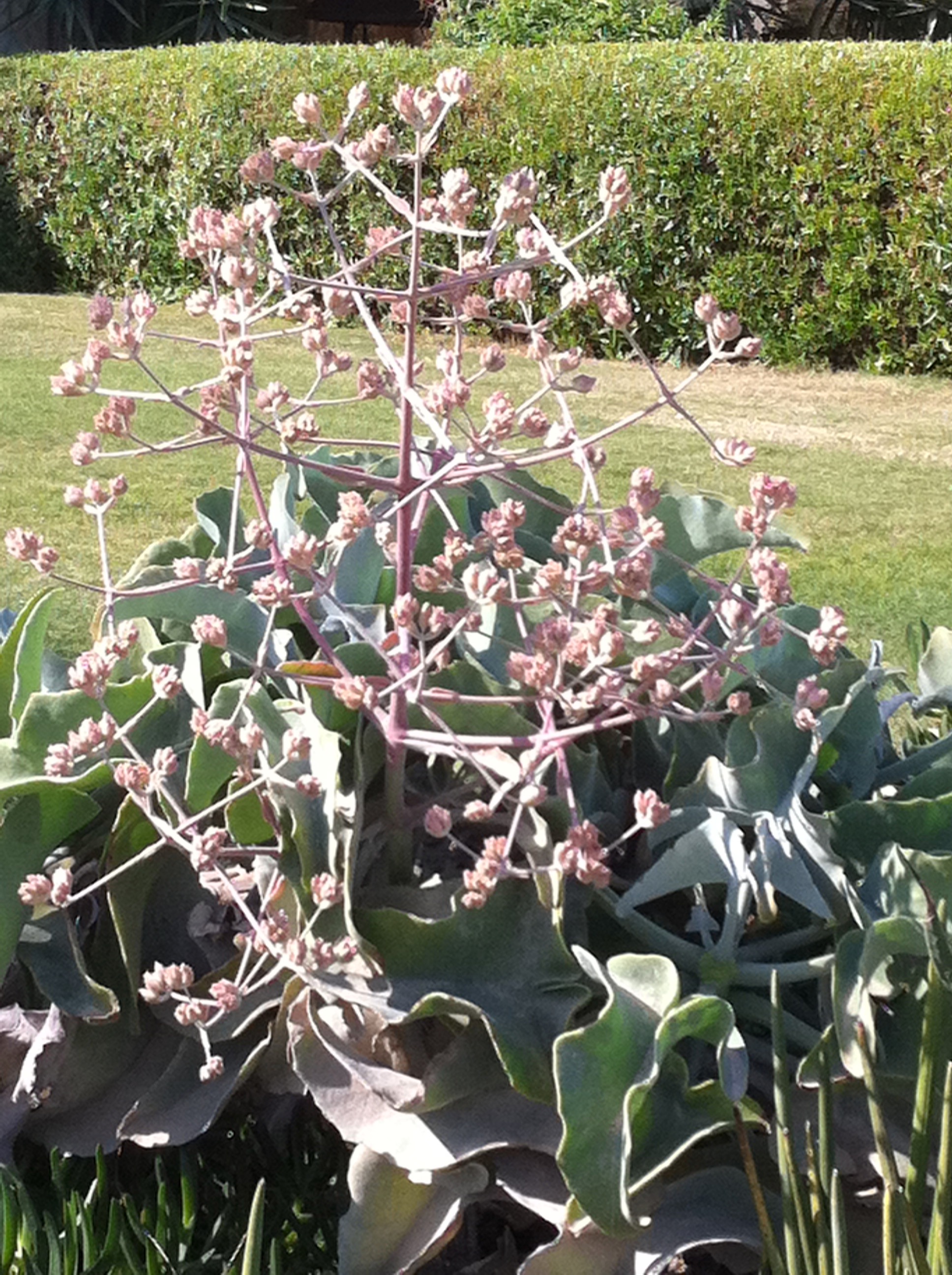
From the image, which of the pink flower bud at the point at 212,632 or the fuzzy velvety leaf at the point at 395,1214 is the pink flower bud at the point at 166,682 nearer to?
the pink flower bud at the point at 212,632

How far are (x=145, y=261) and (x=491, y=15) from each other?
333 cm

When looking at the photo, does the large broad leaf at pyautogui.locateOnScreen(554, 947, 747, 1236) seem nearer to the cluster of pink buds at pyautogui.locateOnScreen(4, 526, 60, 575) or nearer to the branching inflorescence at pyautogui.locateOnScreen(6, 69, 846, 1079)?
the branching inflorescence at pyautogui.locateOnScreen(6, 69, 846, 1079)

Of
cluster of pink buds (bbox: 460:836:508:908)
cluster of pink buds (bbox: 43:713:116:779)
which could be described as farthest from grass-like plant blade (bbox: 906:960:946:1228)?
cluster of pink buds (bbox: 43:713:116:779)

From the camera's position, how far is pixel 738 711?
5.71 ft

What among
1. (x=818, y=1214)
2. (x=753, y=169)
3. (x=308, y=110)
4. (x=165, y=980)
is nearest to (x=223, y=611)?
(x=165, y=980)

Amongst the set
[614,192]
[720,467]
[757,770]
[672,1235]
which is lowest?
[720,467]

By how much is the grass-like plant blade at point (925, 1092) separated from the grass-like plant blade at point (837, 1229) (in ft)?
0.33

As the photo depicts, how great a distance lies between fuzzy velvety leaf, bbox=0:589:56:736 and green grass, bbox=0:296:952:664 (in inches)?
100.0

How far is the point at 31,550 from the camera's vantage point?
1.71 meters

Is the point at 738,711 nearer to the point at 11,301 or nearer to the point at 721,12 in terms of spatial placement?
the point at 11,301

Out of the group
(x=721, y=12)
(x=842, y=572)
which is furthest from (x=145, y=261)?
(x=842, y=572)

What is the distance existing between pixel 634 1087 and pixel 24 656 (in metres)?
0.98

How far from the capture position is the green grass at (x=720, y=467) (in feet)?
18.8

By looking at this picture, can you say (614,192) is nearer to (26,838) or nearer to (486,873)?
(486,873)
